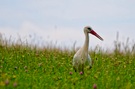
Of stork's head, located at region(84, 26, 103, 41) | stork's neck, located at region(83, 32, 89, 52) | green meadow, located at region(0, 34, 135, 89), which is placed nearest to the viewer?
green meadow, located at region(0, 34, 135, 89)

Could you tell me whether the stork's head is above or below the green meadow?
above

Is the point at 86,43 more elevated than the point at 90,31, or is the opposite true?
the point at 90,31

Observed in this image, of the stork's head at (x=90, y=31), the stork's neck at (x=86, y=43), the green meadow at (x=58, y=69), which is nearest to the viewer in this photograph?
the green meadow at (x=58, y=69)

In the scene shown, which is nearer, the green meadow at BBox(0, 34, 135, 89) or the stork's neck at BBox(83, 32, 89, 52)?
the green meadow at BBox(0, 34, 135, 89)

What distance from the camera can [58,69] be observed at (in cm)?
1088

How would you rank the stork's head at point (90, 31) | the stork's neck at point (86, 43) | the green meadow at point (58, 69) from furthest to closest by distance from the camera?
the stork's head at point (90, 31) → the stork's neck at point (86, 43) → the green meadow at point (58, 69)

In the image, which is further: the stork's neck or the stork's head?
the stork's head

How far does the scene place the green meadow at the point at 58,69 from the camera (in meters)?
7.15

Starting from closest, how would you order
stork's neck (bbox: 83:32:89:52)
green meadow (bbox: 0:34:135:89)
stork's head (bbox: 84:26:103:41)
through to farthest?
green meadow (bbox: 0:34:135:89) → stork's neck (bbox: 83:32:89:52) → stork's head (bbox: 84:26:103:41)

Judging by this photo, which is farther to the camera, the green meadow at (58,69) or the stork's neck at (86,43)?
the stork's neck at (86,43)

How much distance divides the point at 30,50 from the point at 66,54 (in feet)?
4.84

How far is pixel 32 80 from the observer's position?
24.9ft

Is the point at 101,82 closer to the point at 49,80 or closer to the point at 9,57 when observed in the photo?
the point at 49,80

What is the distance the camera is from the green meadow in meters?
7.15
